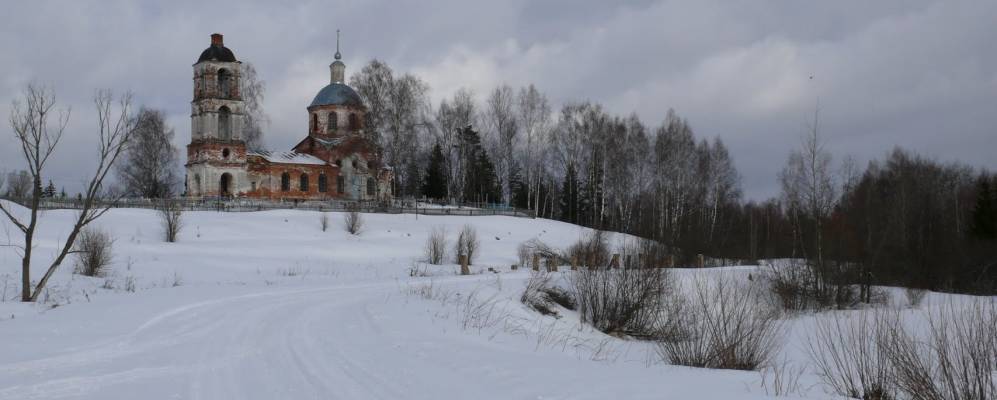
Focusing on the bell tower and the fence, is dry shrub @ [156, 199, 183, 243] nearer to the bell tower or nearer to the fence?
the fence

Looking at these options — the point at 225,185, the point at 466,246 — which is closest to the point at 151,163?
the point at 225,185

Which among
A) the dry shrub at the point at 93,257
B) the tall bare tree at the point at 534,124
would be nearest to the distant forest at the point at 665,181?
the tall bare tree at the point at 534,124

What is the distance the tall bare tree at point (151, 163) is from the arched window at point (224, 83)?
494 cm

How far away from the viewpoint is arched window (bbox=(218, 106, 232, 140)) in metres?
48.4

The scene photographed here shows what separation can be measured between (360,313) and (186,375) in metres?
4.93

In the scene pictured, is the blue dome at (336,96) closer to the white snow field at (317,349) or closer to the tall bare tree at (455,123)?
the tall bare tree at (455,123)

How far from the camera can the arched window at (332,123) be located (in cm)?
5444

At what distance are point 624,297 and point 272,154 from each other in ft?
135

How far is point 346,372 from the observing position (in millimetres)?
6820

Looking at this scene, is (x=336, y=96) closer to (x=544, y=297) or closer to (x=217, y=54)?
(x=217, y=54)

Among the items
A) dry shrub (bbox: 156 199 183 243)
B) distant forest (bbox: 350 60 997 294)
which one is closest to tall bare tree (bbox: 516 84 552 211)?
distant forest (bbox: 350 60 997 294)

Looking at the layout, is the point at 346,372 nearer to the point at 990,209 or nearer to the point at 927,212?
the point at 990,209

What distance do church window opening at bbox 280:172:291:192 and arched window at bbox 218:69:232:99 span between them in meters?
6.81

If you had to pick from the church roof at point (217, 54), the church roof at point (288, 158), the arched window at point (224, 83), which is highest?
the church roof at point (217, 54)
